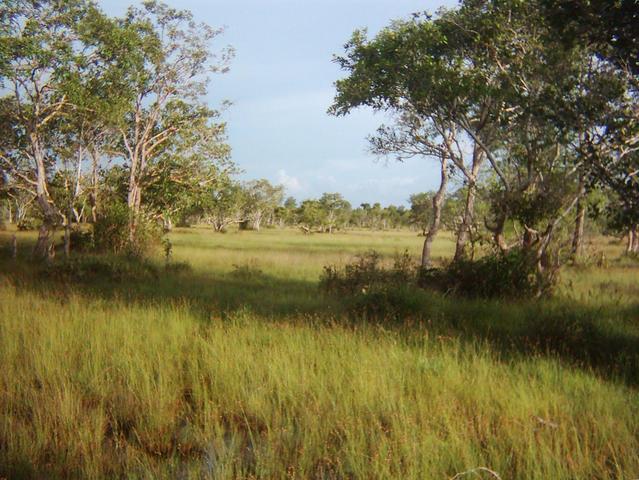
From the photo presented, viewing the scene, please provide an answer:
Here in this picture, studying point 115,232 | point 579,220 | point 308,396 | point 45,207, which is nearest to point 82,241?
point 115,232

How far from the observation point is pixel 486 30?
1052 cm

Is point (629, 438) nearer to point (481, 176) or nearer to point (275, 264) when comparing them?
point (275, 264)

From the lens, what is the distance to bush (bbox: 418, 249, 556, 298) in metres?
11.5

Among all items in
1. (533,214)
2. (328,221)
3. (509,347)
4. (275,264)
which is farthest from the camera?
(328,221)

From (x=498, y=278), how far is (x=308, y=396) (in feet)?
26.2

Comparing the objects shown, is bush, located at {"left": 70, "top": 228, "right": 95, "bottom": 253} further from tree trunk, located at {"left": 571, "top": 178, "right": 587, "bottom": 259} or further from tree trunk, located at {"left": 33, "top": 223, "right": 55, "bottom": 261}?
tree trunk, located at {"left": 571, "top": 178, "right": 587, "bottom": 259}

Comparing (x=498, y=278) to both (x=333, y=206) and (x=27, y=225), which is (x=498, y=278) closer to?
(x=27, y=225)

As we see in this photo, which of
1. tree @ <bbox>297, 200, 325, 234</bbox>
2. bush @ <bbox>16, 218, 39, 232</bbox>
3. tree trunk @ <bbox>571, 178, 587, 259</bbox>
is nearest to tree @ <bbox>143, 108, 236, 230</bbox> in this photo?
tree trunk @ <bbox>571, 178, 587, 259</bbox>

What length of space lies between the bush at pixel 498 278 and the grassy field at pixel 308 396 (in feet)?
8.76

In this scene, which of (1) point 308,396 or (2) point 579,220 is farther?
(2) point 579,220

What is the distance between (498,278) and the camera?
37.7 feet

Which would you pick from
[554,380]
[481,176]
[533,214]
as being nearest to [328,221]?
[481,176]

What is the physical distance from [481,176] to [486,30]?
51.2ft

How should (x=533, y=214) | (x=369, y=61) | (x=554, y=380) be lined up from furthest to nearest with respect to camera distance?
(x=369, y=61)
(x=533, y=214)
(x=554, y=380)
